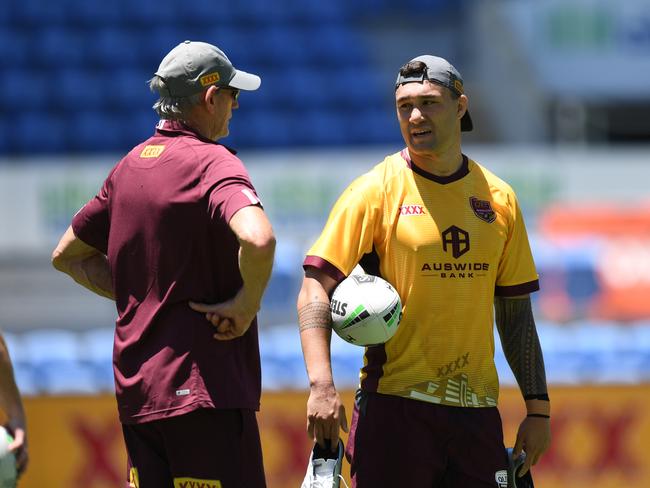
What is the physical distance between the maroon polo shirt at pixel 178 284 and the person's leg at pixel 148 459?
0.07 meters

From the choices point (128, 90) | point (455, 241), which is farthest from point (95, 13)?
point (455, 241)

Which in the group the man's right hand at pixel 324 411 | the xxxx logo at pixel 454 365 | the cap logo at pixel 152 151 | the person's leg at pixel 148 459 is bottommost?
the person's leg at pixel 148 459

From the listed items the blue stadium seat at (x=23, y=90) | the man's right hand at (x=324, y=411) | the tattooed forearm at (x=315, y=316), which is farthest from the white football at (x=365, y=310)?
the blue stadium seat at (x=23, y=90)

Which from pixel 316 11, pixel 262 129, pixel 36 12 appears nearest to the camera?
pixel 262 129

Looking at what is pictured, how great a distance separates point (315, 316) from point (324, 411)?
0.95 ft

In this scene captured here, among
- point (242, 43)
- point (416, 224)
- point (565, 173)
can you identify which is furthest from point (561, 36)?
point (416, 224)

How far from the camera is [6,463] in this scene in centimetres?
363

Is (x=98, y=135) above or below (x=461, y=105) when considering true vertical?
above

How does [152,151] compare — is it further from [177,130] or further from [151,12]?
[151,12]

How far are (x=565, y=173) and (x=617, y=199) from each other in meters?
0.66

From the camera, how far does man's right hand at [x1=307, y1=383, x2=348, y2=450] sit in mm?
3371

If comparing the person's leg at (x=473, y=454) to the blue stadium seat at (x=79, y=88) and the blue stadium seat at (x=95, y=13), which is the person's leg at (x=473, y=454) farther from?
the blue stadium seat at (x=95, y=13)

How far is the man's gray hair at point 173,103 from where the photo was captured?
3.59 m

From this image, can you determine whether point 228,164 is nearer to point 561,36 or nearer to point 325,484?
point 325,484
